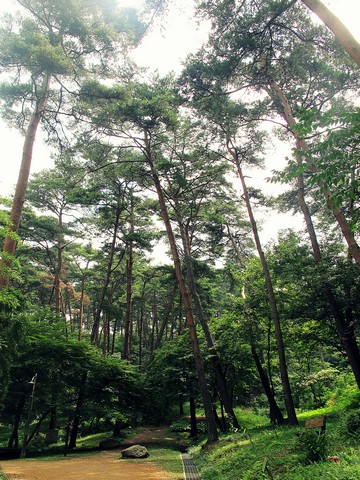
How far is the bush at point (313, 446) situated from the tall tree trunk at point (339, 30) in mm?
7116

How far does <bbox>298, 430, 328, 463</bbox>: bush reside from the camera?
17.9 ft

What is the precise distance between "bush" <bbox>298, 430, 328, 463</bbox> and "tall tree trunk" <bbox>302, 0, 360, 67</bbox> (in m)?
7.12

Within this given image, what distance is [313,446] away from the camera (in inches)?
221

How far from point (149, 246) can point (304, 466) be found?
1605 centimetres

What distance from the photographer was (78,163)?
14.5m

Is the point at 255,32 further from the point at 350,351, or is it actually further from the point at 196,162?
the point at 350,351

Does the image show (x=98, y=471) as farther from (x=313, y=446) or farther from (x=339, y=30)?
(x=339, y=30)

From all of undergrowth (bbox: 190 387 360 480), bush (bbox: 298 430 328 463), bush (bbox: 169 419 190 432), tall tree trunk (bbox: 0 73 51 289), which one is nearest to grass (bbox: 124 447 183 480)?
undergrowth (bbox: 190 387 360 480)

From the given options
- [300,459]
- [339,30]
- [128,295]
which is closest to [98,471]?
[300,459]

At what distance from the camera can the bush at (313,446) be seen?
17.9 ft

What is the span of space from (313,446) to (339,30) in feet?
26.2

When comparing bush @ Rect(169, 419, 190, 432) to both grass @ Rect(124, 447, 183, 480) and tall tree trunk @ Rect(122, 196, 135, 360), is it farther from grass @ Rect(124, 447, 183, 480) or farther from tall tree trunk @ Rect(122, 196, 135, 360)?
grass @ Rect(124, 447, 183, 480)

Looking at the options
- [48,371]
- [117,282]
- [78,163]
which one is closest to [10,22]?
[78,163]

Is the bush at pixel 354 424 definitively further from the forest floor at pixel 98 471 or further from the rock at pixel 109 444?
the rock at pixel 109 444
